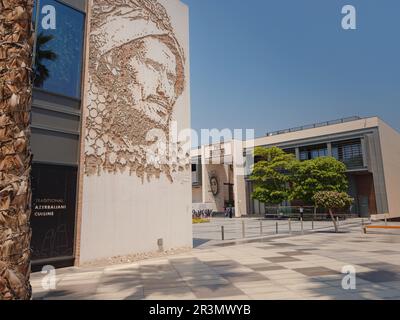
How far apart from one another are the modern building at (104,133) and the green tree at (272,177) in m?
27.1

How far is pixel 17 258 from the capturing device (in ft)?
10.8

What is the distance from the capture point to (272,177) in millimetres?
39906

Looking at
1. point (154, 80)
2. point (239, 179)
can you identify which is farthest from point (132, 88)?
point (239, 179)

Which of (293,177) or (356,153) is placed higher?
(356,153)

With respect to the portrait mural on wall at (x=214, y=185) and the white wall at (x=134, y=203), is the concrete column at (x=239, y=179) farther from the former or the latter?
the white wall at (x=134, y=203)

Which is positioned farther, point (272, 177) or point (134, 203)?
point (272, 177)

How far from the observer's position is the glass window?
33.4 ft

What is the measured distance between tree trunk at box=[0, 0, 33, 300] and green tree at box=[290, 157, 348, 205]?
34995 mm

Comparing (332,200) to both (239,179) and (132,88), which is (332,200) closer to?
(132,88)

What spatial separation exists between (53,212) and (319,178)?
31725mm

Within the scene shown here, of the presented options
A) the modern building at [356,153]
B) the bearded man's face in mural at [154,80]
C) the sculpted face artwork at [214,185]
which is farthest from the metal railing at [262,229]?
the sculpted face artwork at [214,185]

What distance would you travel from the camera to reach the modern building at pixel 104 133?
990 cm

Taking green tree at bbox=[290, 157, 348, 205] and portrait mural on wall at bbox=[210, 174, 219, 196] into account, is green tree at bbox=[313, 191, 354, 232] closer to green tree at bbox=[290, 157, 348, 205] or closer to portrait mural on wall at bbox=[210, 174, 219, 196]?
green tree at bbox=[290, 157, 348, 205]

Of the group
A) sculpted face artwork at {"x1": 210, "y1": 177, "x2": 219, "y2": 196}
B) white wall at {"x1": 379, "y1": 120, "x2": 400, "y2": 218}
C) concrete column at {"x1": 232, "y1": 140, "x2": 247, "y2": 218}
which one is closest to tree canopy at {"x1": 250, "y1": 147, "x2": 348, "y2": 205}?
white wall at {"x1": 379, "y1": 120, "x2": 400, "y2": 218}
